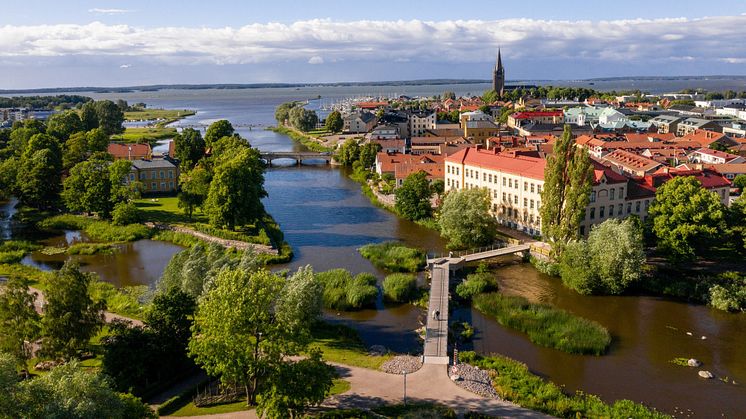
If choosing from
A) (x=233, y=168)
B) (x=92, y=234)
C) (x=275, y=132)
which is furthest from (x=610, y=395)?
(x=275, y=132)

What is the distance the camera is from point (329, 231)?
52.8 metres

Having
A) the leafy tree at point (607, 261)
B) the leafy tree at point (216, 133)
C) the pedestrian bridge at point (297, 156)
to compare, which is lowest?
the leafy tree at point (607, 261)

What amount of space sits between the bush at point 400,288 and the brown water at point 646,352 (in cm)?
345

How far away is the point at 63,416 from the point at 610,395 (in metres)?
20.4

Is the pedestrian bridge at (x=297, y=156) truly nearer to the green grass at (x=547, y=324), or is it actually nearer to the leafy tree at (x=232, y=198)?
the leafy tree at (x=232, y=198)

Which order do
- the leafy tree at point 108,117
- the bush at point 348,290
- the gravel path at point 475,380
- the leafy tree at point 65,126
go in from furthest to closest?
the leafy tree at point 108,117 → the leafy tree at point 65,126 → the bush at point 348,290 → the gravel path at point 475,380

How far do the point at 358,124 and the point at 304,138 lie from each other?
15.0 meters

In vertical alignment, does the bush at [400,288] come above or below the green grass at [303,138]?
below

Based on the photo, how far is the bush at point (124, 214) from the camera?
173ft

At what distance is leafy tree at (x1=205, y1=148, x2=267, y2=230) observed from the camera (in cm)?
4825

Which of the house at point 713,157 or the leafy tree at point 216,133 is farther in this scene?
the leafy tree at point 216,133

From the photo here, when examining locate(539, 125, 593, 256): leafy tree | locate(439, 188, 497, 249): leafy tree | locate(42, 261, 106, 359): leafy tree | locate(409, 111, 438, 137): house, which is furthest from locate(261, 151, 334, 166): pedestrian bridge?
locate(42, 261, 106, 359): leafy tree

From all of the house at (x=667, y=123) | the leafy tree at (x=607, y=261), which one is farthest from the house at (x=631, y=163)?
the house at (x=667, y=123)

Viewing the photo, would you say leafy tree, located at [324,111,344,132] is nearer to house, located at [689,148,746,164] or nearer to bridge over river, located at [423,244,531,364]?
house, located at [689,148,746,164]
